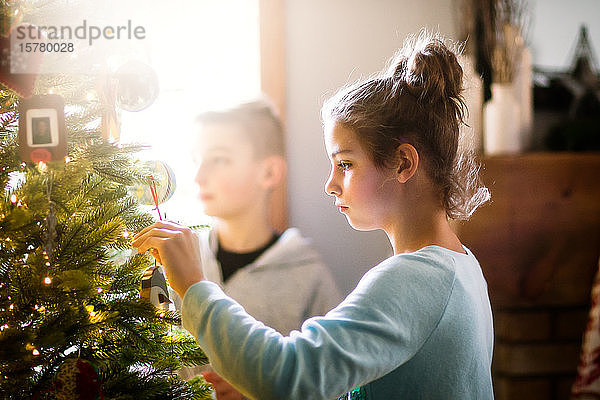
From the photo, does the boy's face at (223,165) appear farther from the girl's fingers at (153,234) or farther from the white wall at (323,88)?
the girl's fingers at (153,234)

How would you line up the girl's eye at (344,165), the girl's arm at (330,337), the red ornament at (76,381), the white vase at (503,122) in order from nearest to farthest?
the girl's arm at (330,337) < the red ornament at (76,381) < the girl's eye at (344,165) < the white vase at (503,122)

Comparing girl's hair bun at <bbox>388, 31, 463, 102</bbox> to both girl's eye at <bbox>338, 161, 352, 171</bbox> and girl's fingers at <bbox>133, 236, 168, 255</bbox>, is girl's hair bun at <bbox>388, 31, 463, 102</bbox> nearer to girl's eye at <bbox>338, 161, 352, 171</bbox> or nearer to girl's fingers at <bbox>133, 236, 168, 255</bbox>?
girl's eye at <bbox>338, 161, 352, 171</bbox>

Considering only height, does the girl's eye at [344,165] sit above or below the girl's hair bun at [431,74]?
below

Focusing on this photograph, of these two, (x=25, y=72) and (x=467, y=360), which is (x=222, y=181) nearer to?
(x=25, y=72)

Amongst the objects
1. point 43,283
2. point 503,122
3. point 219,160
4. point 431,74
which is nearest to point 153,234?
point 43,283

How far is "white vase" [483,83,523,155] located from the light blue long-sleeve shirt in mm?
1194

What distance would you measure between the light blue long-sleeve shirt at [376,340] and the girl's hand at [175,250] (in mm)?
27

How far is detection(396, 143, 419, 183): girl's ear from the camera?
85 cm

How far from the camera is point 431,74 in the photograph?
841 millimetres

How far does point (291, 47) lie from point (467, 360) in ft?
4.13

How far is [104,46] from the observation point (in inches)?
36.2

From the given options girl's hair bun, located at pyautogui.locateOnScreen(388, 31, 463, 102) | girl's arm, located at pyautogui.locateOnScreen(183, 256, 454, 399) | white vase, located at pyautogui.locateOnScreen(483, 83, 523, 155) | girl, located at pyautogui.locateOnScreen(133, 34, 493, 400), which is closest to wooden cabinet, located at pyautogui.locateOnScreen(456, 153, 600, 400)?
white vase, located at pyautogui.locateOnScreen(483, 83, 523, 155)

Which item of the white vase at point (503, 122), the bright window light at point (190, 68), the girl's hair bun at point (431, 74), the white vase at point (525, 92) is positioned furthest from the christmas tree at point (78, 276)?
the white vase at point (525, 92)

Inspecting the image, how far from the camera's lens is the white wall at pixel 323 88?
1.80m
